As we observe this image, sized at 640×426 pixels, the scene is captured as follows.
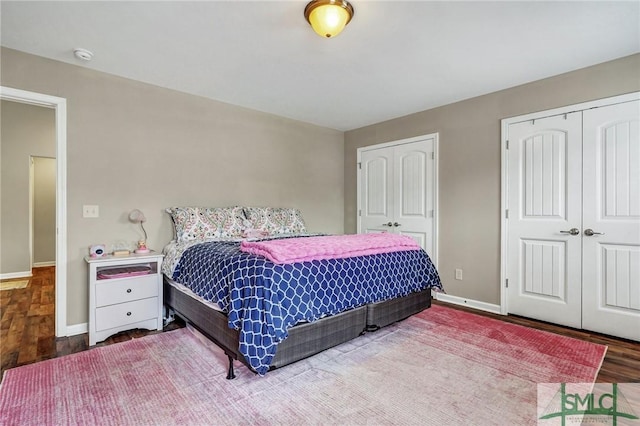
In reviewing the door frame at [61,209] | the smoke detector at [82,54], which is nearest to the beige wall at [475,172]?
the smoke detector at [82,54]

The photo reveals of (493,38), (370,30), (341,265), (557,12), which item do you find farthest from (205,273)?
(557,12)

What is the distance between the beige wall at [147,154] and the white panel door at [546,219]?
279 cm

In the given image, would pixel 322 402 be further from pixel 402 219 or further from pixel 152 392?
pixel 402 219

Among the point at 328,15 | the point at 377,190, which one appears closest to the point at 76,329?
the point at 328,15

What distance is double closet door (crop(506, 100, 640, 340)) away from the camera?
2645 millimetres

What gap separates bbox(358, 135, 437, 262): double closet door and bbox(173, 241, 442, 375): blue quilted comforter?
155 centimetres

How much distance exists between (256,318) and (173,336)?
1.38m

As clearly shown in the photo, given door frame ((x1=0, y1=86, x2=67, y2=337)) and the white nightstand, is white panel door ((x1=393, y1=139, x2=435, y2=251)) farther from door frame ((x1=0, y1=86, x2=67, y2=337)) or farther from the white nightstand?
door frame ((x1=0, y1=86, x2=67, y2=337))

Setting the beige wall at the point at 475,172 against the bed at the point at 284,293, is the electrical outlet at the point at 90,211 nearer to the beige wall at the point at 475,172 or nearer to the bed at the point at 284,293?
the bed at the point at 284,293

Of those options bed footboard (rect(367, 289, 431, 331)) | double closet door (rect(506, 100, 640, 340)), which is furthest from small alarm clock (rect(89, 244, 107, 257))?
double closet door (rect(506, 100, 640, 340))

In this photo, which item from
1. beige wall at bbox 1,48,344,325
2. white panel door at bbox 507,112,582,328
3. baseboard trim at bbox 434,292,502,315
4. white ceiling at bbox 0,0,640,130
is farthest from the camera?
baseboard trim at bbox 434,292,502,315

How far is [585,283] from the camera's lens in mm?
2854

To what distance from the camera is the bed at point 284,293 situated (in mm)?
1776

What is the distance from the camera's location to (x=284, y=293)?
184cm
